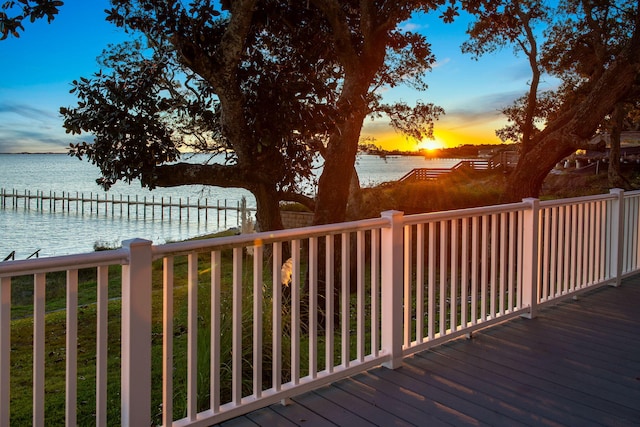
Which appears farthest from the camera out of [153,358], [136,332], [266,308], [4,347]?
[153,358]

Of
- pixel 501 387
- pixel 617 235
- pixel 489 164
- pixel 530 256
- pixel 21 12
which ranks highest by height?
pixel 489 164

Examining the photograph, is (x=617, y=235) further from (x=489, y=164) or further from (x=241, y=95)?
(x=489, y=164)

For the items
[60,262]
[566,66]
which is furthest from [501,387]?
[566,66]

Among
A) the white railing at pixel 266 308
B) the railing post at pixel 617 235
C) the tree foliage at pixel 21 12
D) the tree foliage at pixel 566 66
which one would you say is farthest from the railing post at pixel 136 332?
A: the tree foliage at pixel 566 66

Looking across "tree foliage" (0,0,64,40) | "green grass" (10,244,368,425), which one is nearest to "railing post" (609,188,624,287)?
"green grass" (10,244,368,425)

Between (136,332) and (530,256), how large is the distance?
336cm

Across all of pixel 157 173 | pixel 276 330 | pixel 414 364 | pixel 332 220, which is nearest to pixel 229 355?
pixel 276 330

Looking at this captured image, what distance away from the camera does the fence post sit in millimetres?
4488

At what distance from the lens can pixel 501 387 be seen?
10.6 ft

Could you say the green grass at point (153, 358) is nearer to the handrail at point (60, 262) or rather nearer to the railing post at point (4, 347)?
the handrail at point (60, 262)

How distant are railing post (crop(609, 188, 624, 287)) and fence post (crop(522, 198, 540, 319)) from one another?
155 centimetres

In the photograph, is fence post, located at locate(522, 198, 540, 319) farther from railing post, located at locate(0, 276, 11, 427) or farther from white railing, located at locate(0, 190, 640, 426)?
railing post, located at locate(0, 276, 11, 427)

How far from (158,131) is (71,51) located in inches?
381

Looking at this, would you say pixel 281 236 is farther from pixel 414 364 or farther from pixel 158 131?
pixel 158 131
